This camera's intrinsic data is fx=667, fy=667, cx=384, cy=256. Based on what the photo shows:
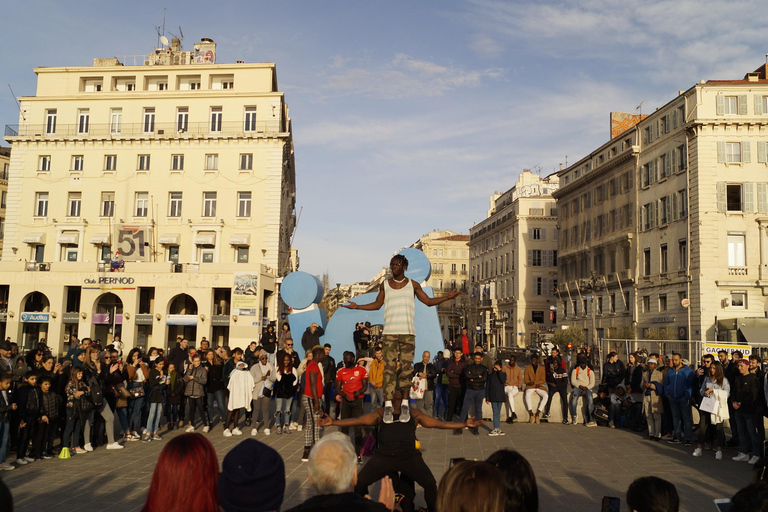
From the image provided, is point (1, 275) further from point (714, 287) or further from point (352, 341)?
point (714, 287)

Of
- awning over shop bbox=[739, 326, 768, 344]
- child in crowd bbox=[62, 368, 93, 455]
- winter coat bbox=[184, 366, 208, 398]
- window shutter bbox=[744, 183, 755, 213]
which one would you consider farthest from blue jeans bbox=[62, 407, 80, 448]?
window shutter bbox=[744, 183, 755, 213]

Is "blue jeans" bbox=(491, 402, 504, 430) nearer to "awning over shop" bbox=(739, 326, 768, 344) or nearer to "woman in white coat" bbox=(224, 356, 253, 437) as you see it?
"woman in white coat" bbox=(224, 356, 253, 437)

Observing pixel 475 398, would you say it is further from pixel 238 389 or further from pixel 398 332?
pixel 398 332

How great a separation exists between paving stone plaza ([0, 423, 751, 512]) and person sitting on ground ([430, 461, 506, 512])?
568 cm

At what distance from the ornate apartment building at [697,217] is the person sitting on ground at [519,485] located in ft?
135

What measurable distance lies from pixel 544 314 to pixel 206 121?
46194 millimetres

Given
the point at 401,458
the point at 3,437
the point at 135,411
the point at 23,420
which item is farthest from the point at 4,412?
the point at 401,458

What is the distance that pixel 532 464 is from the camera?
12055 mm

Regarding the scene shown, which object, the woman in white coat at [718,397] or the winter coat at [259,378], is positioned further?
the winter coat at [259,378]

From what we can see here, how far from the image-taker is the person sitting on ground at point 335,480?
3.70 meters

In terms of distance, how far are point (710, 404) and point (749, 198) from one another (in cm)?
3622

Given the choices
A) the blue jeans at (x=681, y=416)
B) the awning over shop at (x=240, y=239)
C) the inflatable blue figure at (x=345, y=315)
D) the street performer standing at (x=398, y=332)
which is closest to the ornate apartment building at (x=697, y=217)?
the inflatable blue figure at (x=345, y=315)

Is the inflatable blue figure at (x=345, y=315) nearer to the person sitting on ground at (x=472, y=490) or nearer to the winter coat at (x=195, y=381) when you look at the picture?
the winter coat at (x=195, y=381)

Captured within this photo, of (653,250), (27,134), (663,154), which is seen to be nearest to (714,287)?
(653,250)
